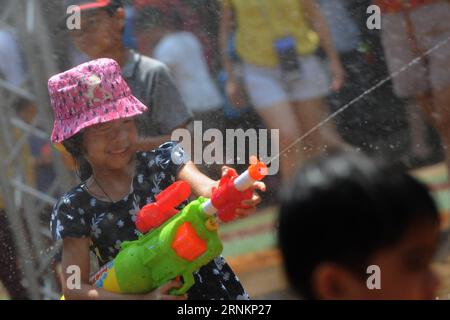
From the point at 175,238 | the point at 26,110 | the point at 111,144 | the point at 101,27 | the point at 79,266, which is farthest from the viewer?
the point at 26,110

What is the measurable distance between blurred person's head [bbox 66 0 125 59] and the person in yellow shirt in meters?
0.40

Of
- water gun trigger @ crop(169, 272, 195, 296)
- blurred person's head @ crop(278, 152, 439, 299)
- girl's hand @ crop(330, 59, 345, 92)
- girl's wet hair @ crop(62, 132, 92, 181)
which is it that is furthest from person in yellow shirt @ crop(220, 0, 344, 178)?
blurred person's head @ crop(278, 152, 439, 299)

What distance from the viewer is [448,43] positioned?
3.98 meters

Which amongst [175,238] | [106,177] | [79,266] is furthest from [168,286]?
[106,177]

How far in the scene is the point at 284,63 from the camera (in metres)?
4.00

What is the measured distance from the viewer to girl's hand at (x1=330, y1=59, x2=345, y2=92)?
401cm

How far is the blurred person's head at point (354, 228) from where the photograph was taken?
1709 millimetres

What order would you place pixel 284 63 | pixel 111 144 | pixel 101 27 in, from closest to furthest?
pixel 111 144, pixel 101 27, pixel 284 63

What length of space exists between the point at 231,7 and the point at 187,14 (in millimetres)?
171

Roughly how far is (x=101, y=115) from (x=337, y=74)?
4.47 feet

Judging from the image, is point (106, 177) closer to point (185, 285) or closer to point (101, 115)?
point (101, 115)

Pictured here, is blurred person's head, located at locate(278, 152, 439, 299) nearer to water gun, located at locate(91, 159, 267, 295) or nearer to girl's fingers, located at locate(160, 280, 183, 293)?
water gun, located at locate(91, 159, 267, 295)
